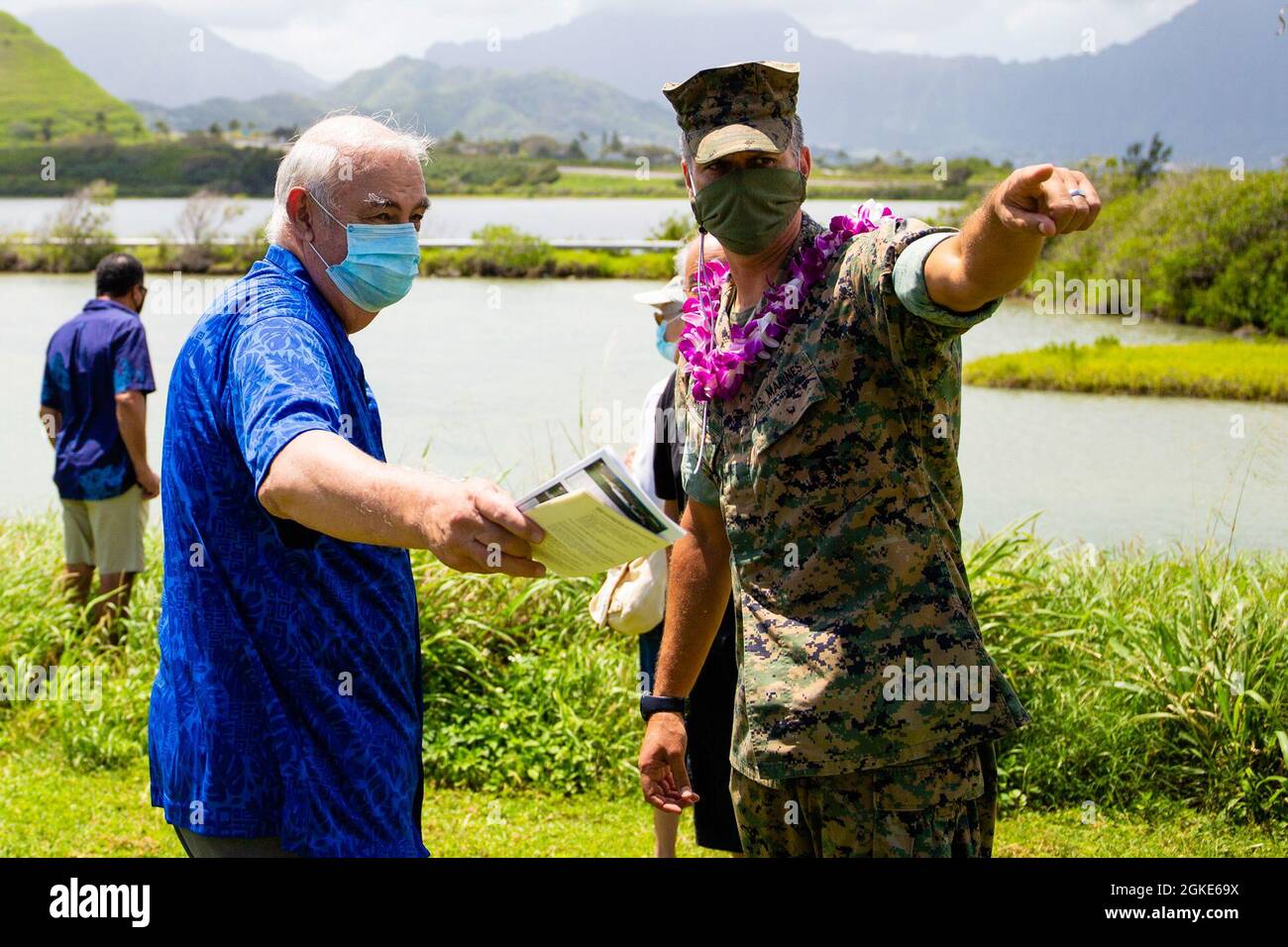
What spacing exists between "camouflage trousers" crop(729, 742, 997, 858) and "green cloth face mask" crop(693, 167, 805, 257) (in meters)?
1.15

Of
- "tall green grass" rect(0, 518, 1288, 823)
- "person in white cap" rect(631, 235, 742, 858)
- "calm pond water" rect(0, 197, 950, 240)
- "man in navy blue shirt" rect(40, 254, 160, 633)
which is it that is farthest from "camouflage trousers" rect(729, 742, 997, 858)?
"calm pond water" rect(0, 197, 950, 240)

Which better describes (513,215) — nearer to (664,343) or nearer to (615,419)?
(615,419)

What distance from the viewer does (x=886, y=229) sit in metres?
2.48

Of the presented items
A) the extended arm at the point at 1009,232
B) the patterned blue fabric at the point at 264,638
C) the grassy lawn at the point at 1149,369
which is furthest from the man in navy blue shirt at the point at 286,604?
the grassy lawn at the point at 1149,369

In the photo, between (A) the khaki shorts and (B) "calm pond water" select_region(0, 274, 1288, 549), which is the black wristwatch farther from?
(A) the khaki shorts

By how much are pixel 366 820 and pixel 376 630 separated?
0.35m

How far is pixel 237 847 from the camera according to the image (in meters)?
2.30

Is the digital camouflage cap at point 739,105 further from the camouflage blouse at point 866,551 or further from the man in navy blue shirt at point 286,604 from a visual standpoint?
the man in navy blue shirt at point 286,604

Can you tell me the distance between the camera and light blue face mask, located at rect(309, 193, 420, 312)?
2422 millimetres

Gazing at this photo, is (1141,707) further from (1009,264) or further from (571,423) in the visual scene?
(571,423)

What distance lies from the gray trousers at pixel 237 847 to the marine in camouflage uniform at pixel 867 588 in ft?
3.13

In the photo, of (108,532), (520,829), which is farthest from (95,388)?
(520,829)

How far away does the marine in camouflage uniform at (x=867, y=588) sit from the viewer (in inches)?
97.0
